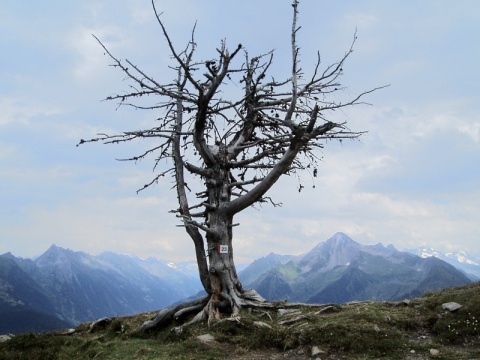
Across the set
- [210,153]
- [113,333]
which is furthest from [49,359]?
[210,153]

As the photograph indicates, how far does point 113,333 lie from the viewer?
16.4 m

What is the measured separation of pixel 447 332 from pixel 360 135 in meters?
7.28

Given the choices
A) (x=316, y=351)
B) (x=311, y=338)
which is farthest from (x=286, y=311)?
(x=316, y=351)

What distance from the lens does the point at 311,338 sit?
11.5 m

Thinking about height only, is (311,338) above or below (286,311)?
below

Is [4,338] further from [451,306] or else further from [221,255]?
[451,306]

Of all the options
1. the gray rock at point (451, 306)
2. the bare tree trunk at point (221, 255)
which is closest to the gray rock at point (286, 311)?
the bare tree trunk at point (221, 255)

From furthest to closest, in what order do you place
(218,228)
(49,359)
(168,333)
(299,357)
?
(218,228) < (168,333) < (49,359) < (299,357)

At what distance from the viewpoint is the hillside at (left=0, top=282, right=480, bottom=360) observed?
1077 cm

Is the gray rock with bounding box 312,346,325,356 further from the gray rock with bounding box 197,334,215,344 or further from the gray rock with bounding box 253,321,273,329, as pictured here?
the gray rock with bounding box 197,334,215,344

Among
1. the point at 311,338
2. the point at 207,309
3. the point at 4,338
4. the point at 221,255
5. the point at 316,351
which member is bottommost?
the point at 316,351

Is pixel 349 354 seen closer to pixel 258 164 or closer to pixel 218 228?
pixel 218 228

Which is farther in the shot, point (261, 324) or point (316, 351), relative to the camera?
point (261, 324)

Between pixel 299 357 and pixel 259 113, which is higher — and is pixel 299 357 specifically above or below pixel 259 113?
below
